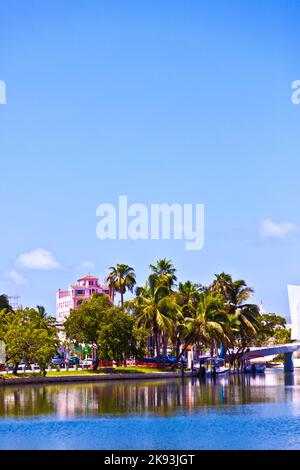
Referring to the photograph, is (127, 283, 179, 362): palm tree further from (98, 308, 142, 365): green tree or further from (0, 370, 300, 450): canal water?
(0, 370, 300, 450): canal water

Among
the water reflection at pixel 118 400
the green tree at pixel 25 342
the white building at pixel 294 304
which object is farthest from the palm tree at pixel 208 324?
the white building at pixel 294 304

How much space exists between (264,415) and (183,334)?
65479 mm

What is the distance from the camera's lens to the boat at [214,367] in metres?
108

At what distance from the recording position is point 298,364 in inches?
7736

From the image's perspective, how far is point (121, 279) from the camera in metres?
133

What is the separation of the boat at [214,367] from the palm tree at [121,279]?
1834 centimetres

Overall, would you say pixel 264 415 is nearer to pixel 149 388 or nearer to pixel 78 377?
pixel 149 388

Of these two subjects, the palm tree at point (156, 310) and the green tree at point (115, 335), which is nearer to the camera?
the green tree at point (115, 335)

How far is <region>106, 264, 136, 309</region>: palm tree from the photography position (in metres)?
134

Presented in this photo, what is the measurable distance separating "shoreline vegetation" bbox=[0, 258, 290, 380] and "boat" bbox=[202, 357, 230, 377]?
6.99 ft

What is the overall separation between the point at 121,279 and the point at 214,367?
97.6 ft

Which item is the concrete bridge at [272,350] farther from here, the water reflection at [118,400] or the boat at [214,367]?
the water reflection at [118,400]

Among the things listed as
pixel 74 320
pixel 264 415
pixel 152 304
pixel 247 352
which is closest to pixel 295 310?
pixel 247 352

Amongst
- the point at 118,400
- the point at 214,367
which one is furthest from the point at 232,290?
the point at 118,400
